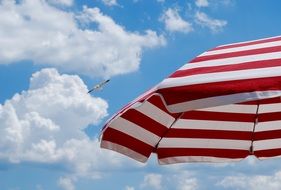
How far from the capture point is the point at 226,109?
4.96 meters

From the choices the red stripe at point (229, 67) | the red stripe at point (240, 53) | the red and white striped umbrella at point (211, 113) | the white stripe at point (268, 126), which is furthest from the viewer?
the white stripe at point (268, 126)

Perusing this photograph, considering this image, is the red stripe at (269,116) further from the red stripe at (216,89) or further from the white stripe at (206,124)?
the red stripe at (216,89)

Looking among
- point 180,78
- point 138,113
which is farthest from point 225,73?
point 138,113

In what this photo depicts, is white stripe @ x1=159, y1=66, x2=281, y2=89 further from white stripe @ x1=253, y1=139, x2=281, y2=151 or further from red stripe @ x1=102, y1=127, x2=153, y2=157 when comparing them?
white stripe @ x1=253, y1=139, x2=281, y2=151

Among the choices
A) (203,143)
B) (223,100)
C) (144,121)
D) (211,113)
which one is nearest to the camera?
(223,100)

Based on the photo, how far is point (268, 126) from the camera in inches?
198

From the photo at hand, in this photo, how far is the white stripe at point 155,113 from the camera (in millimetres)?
4426

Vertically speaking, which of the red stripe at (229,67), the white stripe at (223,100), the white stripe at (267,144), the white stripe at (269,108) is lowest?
the white stripe at (223,100)

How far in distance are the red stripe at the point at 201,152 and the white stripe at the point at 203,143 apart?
0.11 feet

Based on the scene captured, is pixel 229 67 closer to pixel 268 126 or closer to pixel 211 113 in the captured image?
pixel 211 113

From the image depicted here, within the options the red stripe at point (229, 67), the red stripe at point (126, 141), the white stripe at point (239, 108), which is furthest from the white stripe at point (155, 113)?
the red stripe at point (229, 67)

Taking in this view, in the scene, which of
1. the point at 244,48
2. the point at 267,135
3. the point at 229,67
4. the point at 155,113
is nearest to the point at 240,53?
the point at 244,48

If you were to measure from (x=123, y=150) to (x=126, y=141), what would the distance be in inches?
3.4

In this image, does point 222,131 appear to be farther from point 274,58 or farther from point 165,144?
point 274,58
